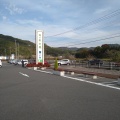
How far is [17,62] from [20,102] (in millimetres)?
55773

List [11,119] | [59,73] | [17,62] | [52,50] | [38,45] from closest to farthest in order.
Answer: [11,119] → [59,73] → [38,45] → [17,62] → [52,50]

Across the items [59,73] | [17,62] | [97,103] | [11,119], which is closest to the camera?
[11,119]

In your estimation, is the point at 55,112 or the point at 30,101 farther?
the point at 30,101

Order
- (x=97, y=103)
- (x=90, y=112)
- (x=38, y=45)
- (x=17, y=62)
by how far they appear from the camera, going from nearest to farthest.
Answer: (x=90, y=112)
(x=97, y=103)
(x=38, y=45)
(x=17, y=62)

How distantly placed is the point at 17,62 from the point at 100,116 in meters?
58.5

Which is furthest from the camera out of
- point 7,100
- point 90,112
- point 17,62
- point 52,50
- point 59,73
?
point 52,50

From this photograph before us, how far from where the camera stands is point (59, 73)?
23344 mm

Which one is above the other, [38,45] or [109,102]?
[38,45]

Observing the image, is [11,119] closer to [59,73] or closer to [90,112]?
[90,112]

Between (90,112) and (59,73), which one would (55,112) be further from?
(59,73)

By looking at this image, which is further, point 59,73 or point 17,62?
point 17,62

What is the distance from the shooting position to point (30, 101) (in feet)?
29.1

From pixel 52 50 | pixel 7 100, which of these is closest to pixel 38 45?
pixel 7 100

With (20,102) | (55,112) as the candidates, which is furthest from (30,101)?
(55,112)
